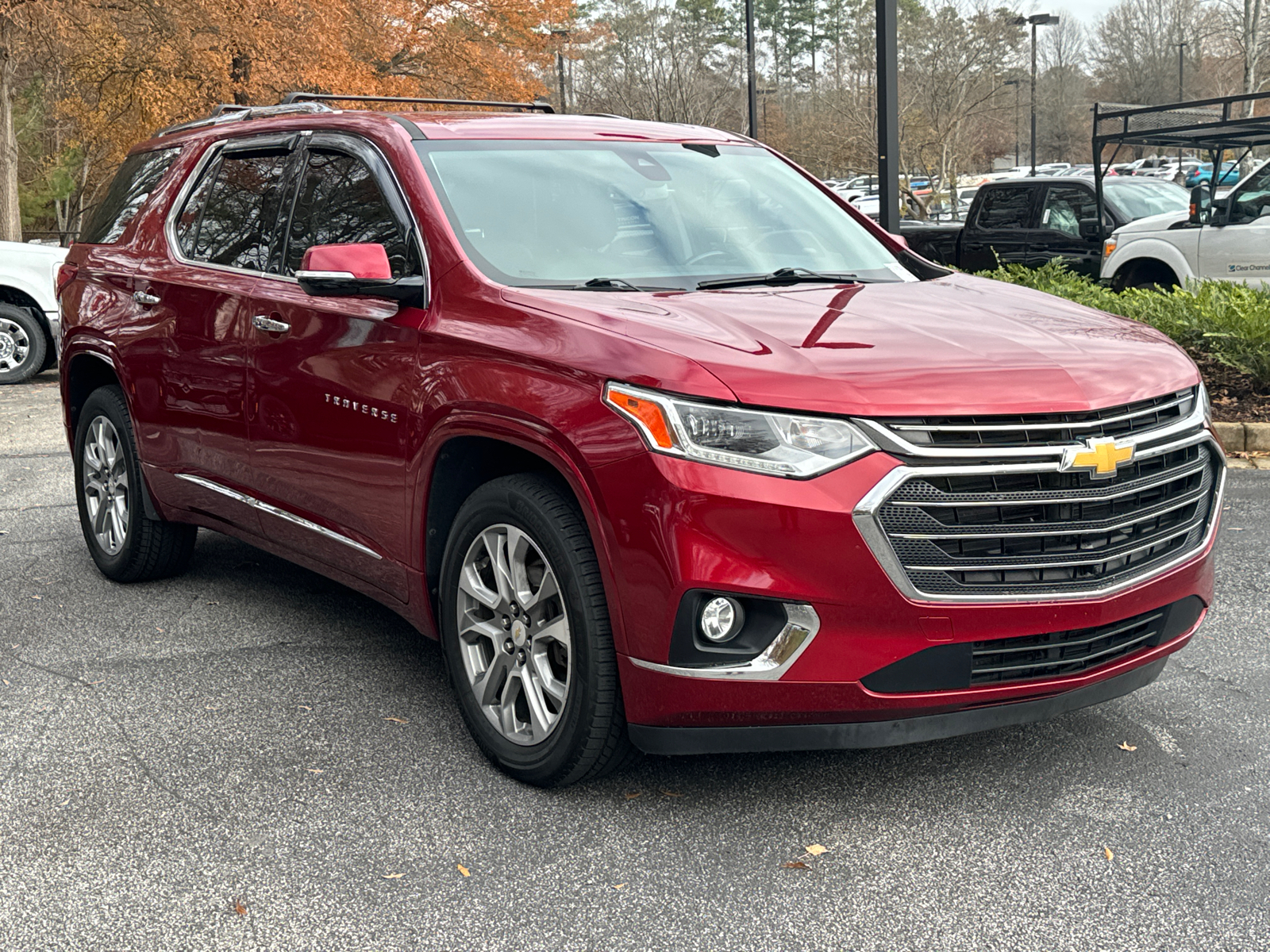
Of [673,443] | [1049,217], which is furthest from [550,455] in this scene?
[1049,217]

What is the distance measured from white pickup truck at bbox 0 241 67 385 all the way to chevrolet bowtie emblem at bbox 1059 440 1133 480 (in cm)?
1201

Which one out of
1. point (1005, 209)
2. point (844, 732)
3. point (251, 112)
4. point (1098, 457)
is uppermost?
point (251, 112)

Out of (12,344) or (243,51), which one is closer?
(12,344)

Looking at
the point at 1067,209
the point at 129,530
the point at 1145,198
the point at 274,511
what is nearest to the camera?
the point at 274,511

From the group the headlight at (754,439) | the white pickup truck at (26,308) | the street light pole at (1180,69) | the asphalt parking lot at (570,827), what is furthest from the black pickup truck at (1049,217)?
the street light pole at (1180,69)

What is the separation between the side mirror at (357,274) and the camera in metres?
4.03

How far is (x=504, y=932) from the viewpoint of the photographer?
3.06 metres

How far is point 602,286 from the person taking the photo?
4.04 m

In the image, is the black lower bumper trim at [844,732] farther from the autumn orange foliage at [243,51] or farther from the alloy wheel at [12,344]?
the autumn orange foliage at [243,51]

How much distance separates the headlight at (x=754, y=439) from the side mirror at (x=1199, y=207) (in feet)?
37.4

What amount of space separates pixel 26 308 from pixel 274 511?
32.8ft

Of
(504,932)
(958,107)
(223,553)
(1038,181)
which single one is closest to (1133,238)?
(1038,181)

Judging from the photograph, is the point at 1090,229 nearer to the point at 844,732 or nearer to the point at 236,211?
the point at 236,211

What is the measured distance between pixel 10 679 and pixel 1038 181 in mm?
14276
